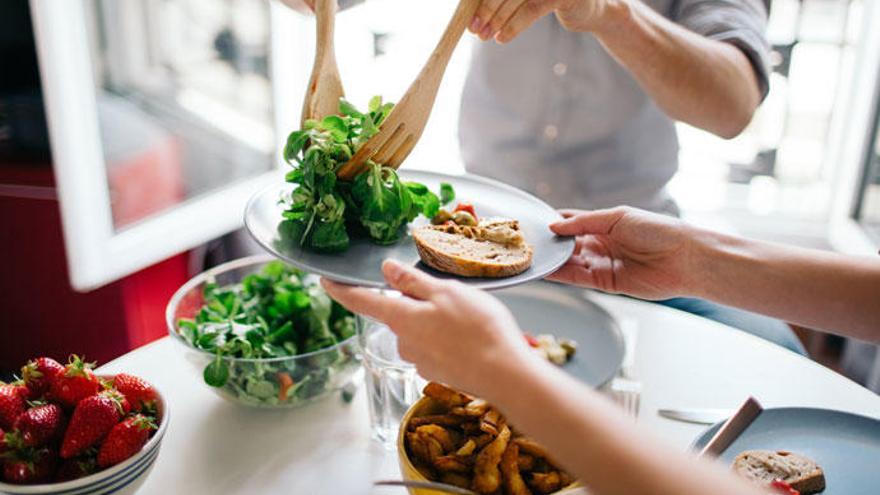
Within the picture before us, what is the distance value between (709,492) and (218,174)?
7.24ft

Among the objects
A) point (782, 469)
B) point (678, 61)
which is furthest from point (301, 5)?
point (782, 469)

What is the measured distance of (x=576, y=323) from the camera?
1.27 metres

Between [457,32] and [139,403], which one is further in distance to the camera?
[457,32]

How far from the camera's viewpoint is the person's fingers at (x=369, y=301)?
2.58 feet

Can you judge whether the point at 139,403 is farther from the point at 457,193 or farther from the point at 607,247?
the point at 607,247

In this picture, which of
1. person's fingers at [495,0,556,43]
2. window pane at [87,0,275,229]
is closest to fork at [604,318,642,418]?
person's fingers at [495,0,556,43]

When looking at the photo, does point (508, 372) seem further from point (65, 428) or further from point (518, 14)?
point (518, 14)

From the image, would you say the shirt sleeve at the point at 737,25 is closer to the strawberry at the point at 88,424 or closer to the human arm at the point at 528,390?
the human arm at the point at 528,390

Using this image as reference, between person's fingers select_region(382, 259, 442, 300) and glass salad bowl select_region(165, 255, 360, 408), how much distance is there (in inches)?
10.2

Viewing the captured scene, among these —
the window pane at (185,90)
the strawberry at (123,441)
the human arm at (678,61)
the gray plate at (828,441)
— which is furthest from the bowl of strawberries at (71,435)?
the window pane at (185,90)

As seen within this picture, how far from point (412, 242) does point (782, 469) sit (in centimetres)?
51

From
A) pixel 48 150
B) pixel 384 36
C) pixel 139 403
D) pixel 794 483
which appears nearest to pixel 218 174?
pixel 48 150

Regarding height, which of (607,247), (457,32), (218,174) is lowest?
(218,174)

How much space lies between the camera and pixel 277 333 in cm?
111
